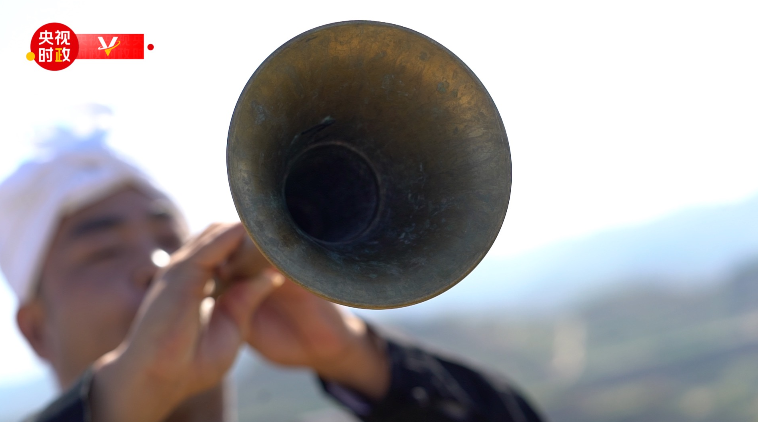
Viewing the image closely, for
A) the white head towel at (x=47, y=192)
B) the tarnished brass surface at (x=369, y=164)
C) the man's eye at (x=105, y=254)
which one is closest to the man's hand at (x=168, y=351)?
the tarnished brass surface at (x=369, y=164)

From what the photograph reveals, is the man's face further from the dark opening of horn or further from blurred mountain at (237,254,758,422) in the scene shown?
blurred mountain at (237,254,758,422)

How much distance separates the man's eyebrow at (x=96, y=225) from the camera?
314cm

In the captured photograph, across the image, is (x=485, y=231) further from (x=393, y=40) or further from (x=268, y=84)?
(x=268, y=84)

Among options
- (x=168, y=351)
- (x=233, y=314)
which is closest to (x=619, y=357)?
(x=233, y=314)

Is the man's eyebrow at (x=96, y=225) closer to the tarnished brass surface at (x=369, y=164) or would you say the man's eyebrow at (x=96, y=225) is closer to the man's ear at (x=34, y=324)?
the man's ear at (x=34, y=324)

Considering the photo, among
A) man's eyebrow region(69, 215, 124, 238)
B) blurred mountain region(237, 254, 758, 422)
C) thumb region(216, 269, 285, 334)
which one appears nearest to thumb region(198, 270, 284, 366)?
thumb region(216, 269, 285, 334)

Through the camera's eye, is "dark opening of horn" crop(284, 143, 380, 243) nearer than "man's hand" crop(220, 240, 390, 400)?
Yes

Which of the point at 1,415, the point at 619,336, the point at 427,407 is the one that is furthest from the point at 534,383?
the point at 1,415

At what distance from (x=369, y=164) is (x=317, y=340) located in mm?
1085

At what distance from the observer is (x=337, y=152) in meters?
2.20

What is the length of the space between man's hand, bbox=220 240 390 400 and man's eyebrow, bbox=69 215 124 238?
769 millimetres

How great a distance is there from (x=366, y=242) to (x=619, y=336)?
3812 centimetres

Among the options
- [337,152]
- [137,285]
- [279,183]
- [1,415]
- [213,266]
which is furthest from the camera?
[1,415]

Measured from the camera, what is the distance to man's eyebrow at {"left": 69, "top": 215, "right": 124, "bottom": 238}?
314 cm
